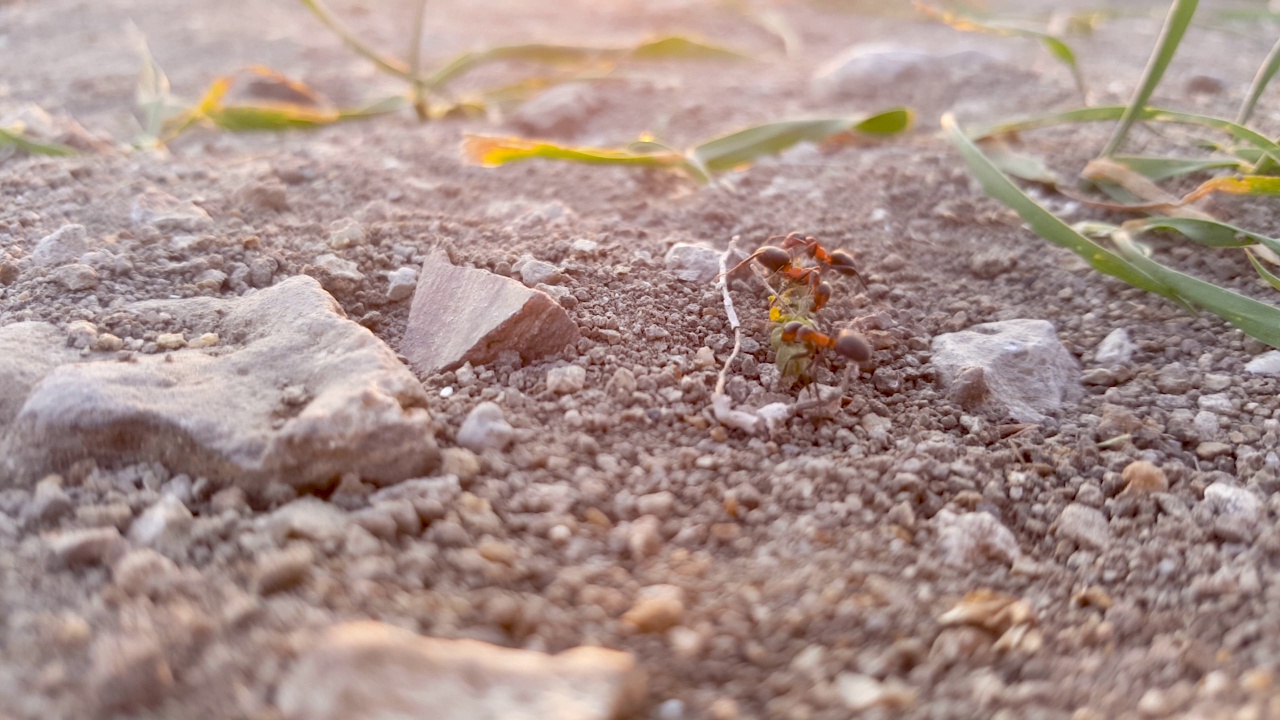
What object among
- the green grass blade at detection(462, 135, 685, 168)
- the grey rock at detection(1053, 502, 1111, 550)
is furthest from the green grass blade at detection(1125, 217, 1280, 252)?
the green grass blade at detection(462, 135, 685, 168)

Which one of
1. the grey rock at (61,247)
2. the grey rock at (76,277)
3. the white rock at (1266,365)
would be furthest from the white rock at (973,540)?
the grey rock at (61,247)

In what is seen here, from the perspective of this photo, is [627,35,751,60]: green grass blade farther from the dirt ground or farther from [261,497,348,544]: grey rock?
[261,497,348,544]: grey rock

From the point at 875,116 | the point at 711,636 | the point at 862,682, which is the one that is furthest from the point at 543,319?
the point at 875,116

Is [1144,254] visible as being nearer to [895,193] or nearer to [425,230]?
[895,193]

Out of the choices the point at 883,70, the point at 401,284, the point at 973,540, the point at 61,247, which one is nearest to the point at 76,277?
the point at 61,247

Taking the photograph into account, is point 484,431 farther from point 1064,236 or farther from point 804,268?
point 1064,236

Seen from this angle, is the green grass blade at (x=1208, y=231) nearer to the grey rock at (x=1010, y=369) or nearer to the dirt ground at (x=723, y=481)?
the dirt ground at (x=723, y=481)

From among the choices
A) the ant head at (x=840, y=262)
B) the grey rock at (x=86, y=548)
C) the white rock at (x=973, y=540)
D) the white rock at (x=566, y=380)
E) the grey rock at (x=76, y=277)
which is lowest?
the white rock at (x=973, y=540)
